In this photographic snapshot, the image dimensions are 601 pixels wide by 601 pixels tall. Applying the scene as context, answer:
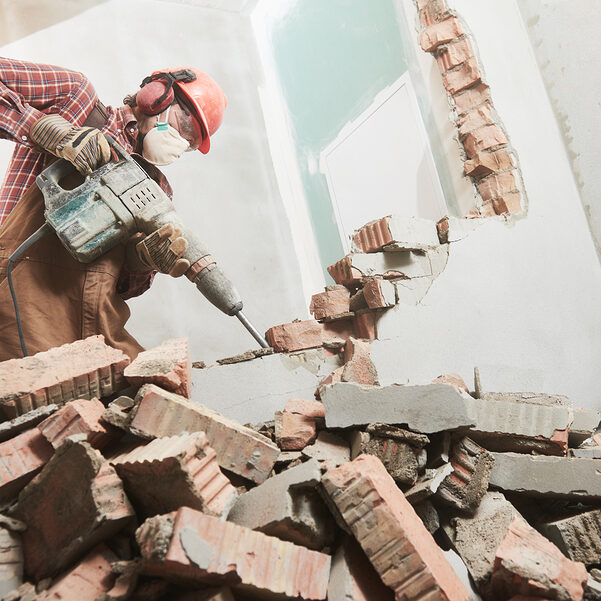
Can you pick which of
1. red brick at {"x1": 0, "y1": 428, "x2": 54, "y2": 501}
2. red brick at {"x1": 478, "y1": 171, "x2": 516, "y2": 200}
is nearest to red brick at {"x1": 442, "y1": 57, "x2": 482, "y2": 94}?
red brick at {"x1": 478, "y1": 171, "x2": 516, "y2": 200}

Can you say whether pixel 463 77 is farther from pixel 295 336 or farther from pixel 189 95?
pixel 295 336

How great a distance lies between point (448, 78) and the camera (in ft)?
8.68

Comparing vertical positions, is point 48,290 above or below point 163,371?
above

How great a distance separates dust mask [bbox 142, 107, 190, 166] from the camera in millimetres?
2289

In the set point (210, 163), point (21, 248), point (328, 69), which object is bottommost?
point (21, 248)

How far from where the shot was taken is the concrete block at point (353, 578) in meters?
1.14

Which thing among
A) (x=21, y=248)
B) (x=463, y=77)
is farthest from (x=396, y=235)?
(x=21, y=248)

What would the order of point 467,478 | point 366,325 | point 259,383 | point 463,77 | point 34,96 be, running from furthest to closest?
point 463,77 → point 366,325 → point 34,96 → point 259,383 → point 467,478

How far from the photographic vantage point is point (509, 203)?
256 centimetres

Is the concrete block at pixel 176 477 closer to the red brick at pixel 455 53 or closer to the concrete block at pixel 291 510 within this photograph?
the concrete block at pixel 291 510

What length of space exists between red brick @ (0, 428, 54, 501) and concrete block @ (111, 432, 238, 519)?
0.21 m

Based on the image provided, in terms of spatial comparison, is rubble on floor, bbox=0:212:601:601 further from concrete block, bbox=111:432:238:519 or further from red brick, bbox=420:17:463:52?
red brick, bbox=420:17:463:52

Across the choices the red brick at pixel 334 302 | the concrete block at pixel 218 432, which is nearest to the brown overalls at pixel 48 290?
the concrete block at pixel 218 432

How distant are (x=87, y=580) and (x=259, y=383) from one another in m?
0.90
